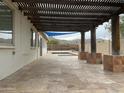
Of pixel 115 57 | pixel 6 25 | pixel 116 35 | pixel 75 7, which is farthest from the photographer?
pixel 116 35

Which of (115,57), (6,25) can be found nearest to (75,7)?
(115,57)

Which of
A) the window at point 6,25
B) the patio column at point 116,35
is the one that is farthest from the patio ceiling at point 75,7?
the window at point 6,25

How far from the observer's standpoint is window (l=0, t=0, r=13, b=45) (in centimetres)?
659

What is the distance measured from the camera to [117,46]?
30.7 ft

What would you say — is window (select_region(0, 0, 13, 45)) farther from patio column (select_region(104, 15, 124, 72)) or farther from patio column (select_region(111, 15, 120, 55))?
patio column (select_region(111, 15, 120, 55))

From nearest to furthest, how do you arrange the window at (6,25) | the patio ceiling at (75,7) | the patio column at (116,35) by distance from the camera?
the window at (6,25), the patio ceiling at (75,7), the patio column at (116,35)

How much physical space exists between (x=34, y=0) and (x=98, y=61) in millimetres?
6567

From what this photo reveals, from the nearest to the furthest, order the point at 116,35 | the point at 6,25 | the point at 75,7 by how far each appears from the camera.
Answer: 1. the point at 6,25
2. the point at 75,7
3. the point at 116,35

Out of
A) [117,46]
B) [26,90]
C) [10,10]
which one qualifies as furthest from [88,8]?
[26,90]

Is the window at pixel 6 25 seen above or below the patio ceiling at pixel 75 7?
below

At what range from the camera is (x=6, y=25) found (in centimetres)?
717

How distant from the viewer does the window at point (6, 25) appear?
6586 mm

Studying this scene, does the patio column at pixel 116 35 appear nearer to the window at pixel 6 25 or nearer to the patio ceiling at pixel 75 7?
the patio ceiling at pixel 75 7

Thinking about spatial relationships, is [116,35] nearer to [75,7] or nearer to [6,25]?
[75,7]
